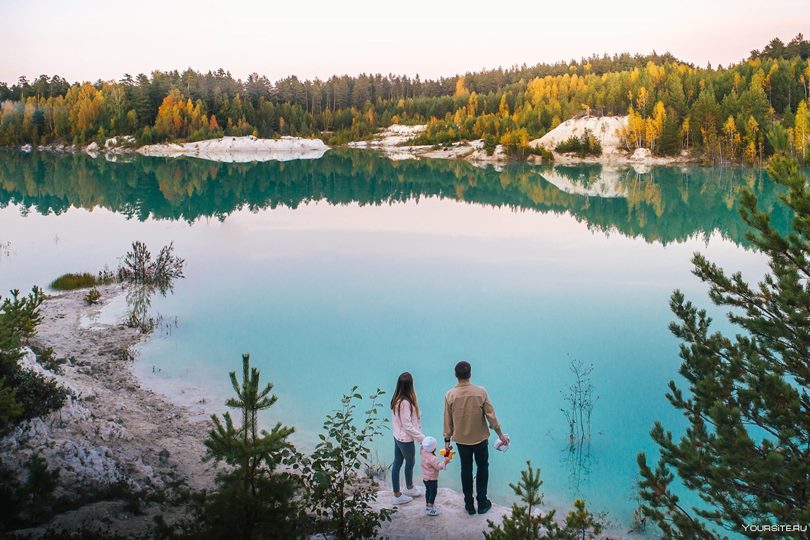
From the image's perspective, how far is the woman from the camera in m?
6.90

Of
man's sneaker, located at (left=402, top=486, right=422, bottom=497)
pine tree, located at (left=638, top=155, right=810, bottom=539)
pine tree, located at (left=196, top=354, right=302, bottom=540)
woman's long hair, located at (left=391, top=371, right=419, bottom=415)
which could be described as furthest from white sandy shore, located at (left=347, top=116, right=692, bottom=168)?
pine tree, located at (left=196, top=354, right=302, bottom=540)

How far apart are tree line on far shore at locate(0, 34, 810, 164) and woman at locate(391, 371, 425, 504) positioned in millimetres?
68709

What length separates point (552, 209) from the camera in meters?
37.8

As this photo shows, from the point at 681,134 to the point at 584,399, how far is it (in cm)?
8234

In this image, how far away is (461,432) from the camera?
6.74m

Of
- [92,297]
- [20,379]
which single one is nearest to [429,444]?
[20,379]

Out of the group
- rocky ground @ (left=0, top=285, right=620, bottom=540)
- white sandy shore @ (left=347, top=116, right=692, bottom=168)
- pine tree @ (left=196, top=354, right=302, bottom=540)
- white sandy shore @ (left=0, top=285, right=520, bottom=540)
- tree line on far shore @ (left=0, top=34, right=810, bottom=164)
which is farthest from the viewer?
white sandy shore @ (left=347, top=116, right=692, bottom=168)

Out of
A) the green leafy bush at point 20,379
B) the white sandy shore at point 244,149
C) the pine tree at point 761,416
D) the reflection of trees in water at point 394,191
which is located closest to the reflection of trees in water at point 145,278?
the green leafy bush at point 20,379

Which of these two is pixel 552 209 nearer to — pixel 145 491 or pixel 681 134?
pixel 145 491

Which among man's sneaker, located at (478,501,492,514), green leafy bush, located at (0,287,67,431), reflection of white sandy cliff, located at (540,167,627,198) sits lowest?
man's sneaker, located at (478,501,492,514)

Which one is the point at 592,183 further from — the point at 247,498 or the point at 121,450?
the point at 247,498

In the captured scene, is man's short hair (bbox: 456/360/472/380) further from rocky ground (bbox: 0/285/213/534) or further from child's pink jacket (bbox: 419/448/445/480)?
rocky ground (bbox: 0/285/213/534)

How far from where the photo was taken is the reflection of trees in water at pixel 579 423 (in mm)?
8203

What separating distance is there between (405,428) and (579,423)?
12.8 ft
